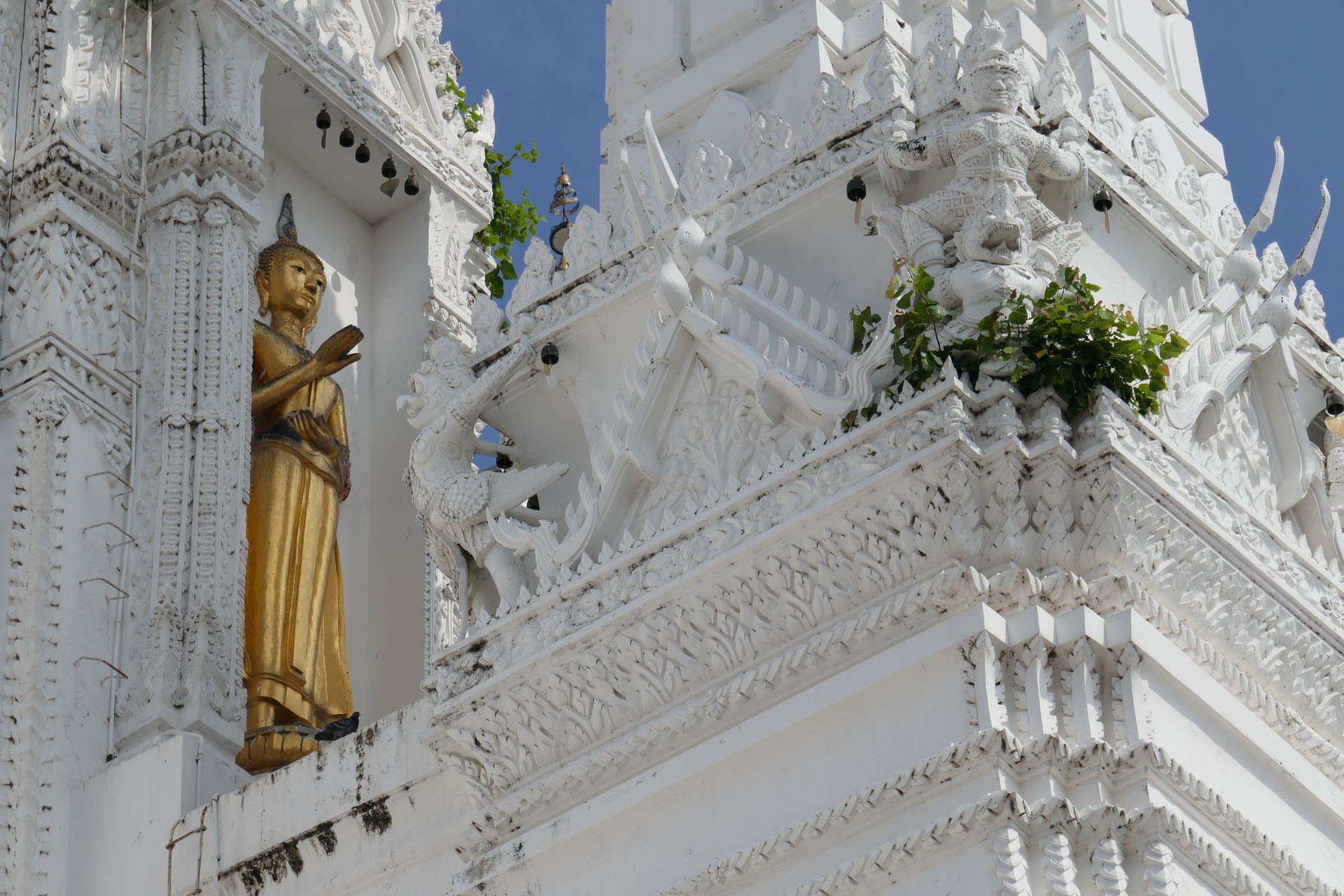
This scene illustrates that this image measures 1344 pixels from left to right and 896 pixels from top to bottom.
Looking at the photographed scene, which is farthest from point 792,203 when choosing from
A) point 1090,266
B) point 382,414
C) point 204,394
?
point 382,414

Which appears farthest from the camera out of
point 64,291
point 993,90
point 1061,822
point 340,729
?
point 64,291

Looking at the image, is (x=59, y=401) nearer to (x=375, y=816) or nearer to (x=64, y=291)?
(x=64, y=291)

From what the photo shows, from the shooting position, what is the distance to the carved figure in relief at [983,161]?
10.0 meters

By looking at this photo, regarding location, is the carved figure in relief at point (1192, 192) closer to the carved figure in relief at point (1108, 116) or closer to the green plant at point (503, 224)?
the carved figure in relief at point (1108, 116)

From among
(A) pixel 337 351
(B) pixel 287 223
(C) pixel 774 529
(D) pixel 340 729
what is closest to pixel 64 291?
(A) pixel 337 351

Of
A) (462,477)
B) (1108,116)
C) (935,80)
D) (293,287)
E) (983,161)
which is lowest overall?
(462,477)

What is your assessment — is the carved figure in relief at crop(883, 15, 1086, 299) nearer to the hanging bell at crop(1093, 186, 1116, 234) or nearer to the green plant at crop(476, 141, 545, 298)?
the hanging bell at crop(1093, 186, 1116, 234)

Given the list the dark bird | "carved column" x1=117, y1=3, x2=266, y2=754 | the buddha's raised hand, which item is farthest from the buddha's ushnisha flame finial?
the dark bird

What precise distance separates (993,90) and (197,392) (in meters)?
4.38

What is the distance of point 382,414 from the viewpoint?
48.3 feet

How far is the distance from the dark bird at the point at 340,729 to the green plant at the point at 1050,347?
10.1ft

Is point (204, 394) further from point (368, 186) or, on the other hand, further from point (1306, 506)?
point (1306, 506)

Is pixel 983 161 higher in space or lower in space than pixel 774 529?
higher

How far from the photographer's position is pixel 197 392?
13.2 meters
